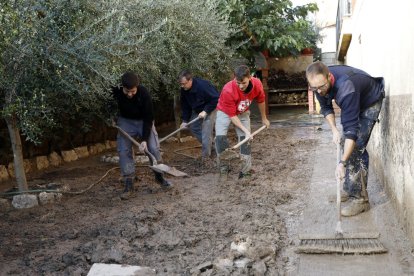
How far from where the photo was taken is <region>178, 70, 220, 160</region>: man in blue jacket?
24.5 feet

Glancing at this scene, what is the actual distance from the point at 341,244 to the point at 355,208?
988 mm

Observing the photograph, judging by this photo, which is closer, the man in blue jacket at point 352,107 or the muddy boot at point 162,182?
the man in blue jacket at point 352,107

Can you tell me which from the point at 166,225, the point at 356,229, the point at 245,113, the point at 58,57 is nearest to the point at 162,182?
the point at 245,113

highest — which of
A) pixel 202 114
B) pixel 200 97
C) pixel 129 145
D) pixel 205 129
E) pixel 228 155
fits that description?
pixel 200 97

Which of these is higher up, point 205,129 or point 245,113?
point 245,113

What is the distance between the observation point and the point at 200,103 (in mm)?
7613

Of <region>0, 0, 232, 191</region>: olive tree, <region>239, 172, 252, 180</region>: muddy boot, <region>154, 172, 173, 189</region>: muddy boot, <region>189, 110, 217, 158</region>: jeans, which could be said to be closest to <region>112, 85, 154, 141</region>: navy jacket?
<region>0, 0, 232, 191</region>: olive tree

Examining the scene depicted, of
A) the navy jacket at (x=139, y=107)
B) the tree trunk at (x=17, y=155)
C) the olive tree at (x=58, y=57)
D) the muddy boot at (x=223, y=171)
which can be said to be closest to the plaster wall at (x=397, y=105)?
the muddy boot at (x=223, y=171)

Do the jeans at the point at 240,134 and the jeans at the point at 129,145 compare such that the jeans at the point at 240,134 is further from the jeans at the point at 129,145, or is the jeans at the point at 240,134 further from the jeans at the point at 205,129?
the jeans at the point at 205,129

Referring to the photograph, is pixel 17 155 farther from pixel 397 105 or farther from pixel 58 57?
pixel 397 105

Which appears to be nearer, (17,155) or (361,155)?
(361,155)

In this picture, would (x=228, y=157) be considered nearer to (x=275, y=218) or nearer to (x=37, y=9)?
(x=275, y=218)

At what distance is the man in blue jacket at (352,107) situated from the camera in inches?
162

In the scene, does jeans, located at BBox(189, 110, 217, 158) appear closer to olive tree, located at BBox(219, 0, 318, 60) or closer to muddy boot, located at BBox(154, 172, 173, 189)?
muddy boot, located at BBox(154, 172, 173, 189)
